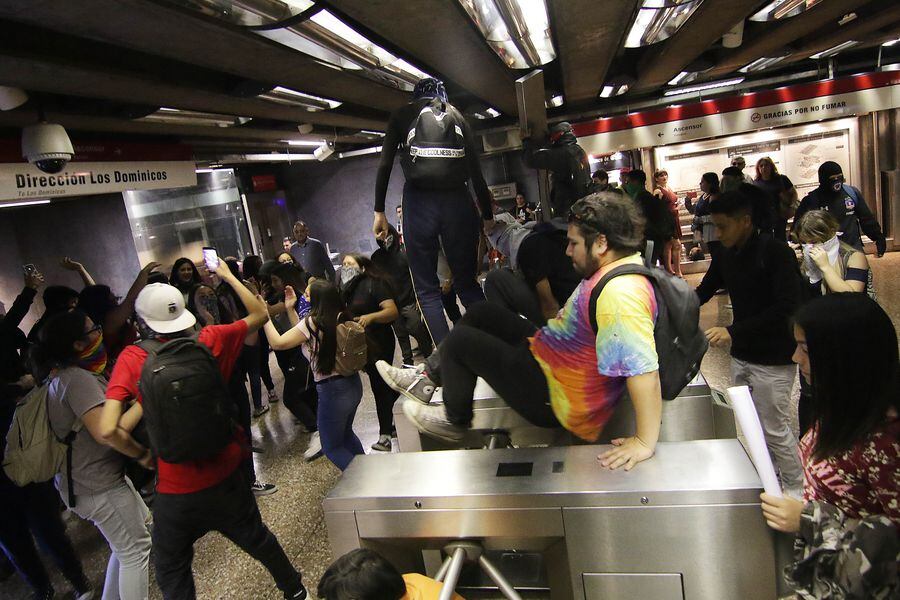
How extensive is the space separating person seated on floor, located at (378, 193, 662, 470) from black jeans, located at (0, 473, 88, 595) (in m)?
2.02

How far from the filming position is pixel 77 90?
3.30 meters

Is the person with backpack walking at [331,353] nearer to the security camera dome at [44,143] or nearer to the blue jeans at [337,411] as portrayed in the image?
the blue jeans at [337,411]

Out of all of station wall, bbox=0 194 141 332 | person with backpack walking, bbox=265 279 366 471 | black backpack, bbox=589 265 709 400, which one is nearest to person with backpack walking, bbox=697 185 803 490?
black backpack, bbox=589 265 709 400

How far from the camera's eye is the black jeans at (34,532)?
9.16 feet

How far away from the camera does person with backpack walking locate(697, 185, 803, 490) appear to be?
2.42 m

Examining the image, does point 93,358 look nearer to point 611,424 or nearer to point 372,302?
point 372,302

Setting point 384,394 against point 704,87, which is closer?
point 384,394

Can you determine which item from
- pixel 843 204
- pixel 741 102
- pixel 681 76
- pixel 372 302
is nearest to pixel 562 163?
pixel 372 302

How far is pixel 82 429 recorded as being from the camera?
246 centimetres

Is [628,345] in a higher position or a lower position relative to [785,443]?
higher

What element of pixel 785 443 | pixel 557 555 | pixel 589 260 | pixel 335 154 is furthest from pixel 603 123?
pixel 557 555

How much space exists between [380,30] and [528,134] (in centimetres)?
90

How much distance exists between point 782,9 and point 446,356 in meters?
3.74

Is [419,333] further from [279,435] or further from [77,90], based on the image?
[77,90]
